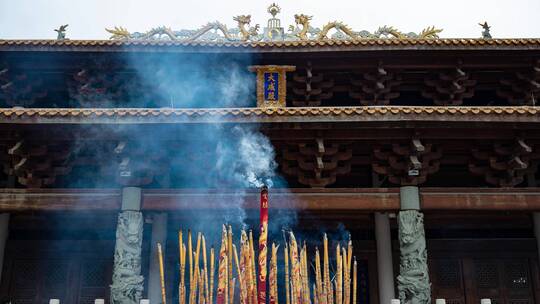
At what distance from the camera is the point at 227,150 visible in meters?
6.14

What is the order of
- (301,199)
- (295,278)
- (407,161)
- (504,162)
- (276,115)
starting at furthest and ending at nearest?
(504,162) < (407,161) < (301,199) < (276,115) < (295,278)

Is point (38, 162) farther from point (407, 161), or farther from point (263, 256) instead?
point (407, 161)

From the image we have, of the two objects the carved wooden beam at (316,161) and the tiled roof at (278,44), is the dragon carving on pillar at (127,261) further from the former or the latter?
the tiled roof at (278,44)

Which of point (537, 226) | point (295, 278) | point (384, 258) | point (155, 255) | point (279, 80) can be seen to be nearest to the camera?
point (295, 278)

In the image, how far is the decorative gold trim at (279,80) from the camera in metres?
8.01

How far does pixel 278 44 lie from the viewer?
7871 millimetres

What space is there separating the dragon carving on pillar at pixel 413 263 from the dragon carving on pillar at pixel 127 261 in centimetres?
319

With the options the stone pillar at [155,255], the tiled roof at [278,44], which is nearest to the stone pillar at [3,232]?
the stone pillar at [155,255]

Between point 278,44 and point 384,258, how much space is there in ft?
12.5

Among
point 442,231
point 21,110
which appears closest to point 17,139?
point 21,110

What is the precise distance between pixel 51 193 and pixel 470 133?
5.26 metres

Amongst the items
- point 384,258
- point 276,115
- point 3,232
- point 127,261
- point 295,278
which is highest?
point 276,115

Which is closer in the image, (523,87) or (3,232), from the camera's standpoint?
(3,232)

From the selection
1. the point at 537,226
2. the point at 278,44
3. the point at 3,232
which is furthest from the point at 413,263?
the point at 3,232
